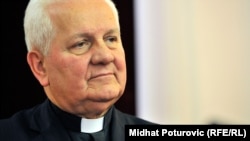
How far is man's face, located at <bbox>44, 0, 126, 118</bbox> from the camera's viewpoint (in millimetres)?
1767

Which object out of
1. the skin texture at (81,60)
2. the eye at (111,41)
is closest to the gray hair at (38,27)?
the skin texture at (81,60)

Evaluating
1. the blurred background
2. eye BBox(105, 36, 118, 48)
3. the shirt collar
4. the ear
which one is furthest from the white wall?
the ear

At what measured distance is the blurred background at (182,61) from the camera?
1881mm

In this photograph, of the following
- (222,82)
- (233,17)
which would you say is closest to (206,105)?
(222,82)

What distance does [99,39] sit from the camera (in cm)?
177

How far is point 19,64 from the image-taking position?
1.84 meters

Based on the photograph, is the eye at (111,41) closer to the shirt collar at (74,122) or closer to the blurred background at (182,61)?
the blurred background at (182,61)

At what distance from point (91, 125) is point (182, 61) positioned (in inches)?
19.3

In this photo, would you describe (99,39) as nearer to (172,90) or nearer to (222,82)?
(172,90)

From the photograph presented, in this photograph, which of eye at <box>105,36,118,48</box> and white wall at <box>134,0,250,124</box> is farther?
white wall at <box>134,0,250,124</box>

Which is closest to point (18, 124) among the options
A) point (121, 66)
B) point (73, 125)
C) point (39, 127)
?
point (39, 127)

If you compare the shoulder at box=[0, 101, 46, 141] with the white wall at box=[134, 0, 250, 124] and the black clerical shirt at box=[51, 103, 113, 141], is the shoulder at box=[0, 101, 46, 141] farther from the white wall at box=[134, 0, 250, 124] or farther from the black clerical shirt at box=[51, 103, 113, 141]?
the white wall at box=[134, 0, 250, 124]

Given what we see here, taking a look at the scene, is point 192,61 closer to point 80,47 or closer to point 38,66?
point 80,47

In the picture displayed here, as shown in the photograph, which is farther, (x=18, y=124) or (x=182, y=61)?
(x=182, y=61)
